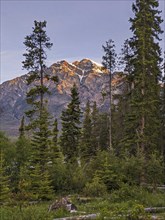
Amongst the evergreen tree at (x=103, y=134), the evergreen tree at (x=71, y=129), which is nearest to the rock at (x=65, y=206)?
the evergreen tree at (x=71, y=129)

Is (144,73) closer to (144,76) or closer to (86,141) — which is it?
(144,76)

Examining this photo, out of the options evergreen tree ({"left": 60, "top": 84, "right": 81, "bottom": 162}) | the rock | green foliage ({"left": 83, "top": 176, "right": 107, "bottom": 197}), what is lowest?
green foliage ({"left": 83, "top": 176, "right": 107, "bottom": 197})

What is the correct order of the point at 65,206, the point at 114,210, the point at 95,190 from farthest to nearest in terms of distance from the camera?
the point at 95,190 → the point at 65,206 → the point at 114,210

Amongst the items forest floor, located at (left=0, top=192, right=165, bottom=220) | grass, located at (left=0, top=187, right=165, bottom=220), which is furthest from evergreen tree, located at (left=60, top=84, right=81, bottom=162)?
forest floor, located at (left=0, top=192, right=165, bottom=220)

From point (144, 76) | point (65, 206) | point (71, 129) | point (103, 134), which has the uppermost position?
point (144, 76)

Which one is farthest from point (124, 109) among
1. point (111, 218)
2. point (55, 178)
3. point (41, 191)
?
point (111, 218)

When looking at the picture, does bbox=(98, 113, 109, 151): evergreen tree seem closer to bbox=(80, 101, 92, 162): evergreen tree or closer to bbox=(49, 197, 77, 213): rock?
bbox=(80, 101, 92, 162): evergreen tree

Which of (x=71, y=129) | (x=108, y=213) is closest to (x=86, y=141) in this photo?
(x=71, y=129)

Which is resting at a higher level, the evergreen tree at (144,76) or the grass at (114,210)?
the evergreen tree at (144,76)

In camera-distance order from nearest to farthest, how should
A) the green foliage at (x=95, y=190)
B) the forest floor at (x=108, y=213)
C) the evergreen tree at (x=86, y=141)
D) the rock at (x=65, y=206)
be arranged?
the forest floor at (x=108, y=213)
the rock at (x=65, y=206)
the green foliage at (x=95, y=190)
the evergreen tree at (x=86, y=141)

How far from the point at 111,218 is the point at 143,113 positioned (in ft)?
56.6

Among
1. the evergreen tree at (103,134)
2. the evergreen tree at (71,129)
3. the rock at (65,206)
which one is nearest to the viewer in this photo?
the rock at (65,206)

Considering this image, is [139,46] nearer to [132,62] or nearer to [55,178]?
[132,62]

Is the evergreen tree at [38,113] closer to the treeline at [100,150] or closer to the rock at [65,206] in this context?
the treeline at [100,150]
